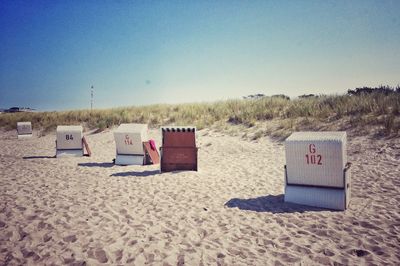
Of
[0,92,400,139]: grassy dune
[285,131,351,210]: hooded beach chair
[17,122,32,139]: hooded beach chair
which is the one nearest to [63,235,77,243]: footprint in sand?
[285,131,351,210]: hooded beach chair

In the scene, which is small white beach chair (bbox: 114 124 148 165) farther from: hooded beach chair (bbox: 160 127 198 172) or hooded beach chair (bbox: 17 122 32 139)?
hooded beach chair (bbox: 17 122 32 139)

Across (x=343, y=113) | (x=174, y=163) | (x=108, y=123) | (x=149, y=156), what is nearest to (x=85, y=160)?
(x=149, y=156)

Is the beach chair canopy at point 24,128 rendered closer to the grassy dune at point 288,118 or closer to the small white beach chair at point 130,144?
the grassy dune at point 288,118

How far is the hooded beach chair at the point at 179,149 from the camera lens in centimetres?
932

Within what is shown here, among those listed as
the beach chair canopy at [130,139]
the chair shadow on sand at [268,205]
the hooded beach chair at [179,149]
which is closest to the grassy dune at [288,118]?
the hooded beach chair at [179,149]

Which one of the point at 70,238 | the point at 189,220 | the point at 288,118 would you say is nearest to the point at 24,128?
the point at 288,118

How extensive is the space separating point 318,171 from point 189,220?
8.92 feet

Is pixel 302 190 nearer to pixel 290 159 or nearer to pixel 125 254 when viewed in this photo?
pixel 290 159

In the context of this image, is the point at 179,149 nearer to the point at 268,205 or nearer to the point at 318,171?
the point at 268,205

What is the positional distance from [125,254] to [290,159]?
370 cm

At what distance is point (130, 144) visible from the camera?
1070 cm

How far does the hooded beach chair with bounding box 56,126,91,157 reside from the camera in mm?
12625

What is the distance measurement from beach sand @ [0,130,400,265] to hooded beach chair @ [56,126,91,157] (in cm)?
352

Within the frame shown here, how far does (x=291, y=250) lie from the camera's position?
400 centimetres
